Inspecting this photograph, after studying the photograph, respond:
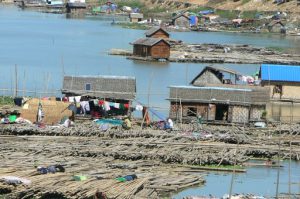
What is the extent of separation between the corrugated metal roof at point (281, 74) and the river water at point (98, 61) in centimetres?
397

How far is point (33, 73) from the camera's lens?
40.8 meters

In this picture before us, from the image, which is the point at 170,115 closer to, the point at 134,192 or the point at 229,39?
the point at 134,192

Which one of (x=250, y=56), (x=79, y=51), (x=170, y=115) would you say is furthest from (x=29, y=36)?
(x=170, y=115)

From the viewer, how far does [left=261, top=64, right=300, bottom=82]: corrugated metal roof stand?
31.3 m

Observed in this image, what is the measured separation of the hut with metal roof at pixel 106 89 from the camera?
26422 mm

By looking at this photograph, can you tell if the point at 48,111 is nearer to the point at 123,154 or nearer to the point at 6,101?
the point at 6,101

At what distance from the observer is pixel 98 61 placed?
47.4 m

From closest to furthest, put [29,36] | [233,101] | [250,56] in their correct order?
[233,101] < [250,56] < [29,36]

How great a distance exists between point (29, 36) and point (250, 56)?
20434 millimetres

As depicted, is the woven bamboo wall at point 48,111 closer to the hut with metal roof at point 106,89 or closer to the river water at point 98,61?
the hut with metal roof at point 106,89

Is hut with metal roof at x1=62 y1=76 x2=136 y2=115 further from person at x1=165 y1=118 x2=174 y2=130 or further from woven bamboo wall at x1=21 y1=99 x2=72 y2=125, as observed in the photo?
person at x1=165 y1=118 x2=174 y2=130

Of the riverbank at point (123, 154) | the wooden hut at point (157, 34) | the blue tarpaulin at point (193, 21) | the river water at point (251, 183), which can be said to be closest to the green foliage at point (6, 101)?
the riverbank at point (123, 154)

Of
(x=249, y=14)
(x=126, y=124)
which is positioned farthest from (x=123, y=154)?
(x=249, y=14)

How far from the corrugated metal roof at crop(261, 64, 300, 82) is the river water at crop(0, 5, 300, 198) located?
13.0 feet
